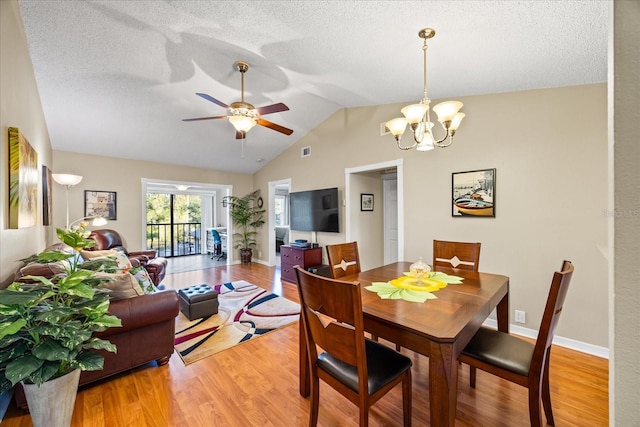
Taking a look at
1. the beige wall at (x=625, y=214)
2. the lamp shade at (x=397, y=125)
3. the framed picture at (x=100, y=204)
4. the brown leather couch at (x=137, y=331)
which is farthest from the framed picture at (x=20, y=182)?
the beige wall at (x=625, y=214)

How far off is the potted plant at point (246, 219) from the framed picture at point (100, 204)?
2.24m

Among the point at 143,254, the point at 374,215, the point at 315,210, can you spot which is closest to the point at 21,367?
the point at 143,254

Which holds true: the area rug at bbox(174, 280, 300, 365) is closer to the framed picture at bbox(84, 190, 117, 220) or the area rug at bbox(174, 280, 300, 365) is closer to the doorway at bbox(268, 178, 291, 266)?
the doorway at bbox(268, 178, 291, 266)

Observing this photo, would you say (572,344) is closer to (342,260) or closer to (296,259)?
(342,260)

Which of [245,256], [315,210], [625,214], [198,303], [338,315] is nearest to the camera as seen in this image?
[625,214]

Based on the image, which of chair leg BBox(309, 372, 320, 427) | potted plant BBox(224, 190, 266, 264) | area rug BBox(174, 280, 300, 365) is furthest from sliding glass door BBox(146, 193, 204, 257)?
chair leg BBox(309, 372, 320, 427)

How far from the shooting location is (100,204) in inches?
187

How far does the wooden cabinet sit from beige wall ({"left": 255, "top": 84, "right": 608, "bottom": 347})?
6.06ft

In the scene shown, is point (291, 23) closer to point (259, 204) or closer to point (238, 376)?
point (238, 376)

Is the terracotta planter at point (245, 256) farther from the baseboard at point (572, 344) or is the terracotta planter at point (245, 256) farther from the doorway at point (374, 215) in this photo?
the baseboard at point (572, 344)

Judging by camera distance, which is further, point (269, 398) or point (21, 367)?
point (269, 398)

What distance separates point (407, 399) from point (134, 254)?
485 centimetres

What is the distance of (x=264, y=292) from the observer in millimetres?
4141

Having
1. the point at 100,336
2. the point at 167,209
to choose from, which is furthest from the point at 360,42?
the point at 167,209
